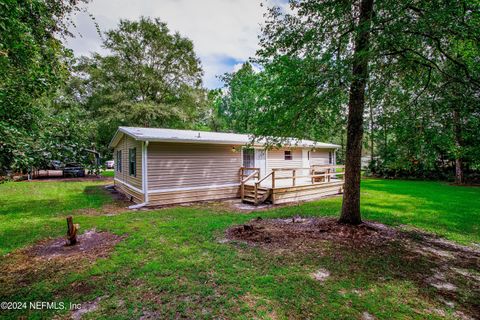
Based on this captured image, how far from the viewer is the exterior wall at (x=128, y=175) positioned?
9211mm

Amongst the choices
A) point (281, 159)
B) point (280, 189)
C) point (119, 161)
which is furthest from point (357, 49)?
point (119, 161)

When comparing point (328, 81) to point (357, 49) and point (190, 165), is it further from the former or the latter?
point (190, 165)

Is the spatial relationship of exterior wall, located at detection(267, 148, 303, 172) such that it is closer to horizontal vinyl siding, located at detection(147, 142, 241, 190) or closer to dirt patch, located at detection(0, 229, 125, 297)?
horizontal vinyl siding, located at detection(147, 142, 241, 190)

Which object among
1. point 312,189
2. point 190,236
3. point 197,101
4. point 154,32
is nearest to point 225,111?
point 197,101

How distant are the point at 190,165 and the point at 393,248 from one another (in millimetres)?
7350

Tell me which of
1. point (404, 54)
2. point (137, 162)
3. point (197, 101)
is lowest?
point (137, 162)

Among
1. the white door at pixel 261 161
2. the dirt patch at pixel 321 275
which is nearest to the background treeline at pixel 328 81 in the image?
the dirt patch at pixel 321 275

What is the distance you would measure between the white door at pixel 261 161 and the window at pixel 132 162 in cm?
568

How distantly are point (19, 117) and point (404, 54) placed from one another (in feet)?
21.1

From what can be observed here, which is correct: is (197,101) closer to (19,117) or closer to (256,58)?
(256,58)

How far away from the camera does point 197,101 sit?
73.0 feet

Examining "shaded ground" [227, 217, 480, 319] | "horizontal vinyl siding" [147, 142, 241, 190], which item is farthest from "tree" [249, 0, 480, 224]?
"horizontal vinyl siding" [147, 142, 241, 190]

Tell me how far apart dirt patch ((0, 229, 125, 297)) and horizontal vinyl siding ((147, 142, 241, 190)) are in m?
3.58

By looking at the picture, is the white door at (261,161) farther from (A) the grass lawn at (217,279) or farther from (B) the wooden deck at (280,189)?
(A) the grass lawn at (217,279)
